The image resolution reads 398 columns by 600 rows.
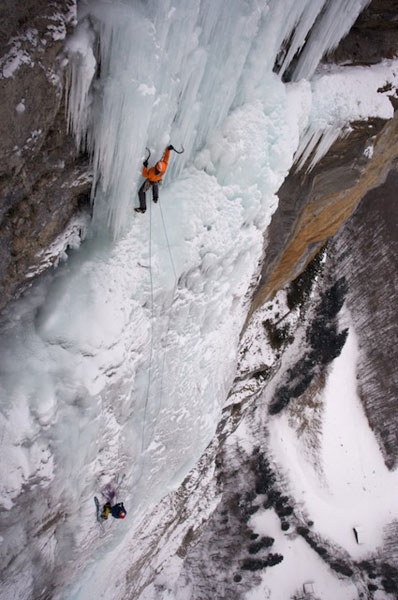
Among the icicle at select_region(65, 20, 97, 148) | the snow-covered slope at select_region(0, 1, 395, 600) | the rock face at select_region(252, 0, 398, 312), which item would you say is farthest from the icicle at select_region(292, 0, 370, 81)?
the icicle at select_region(65, 20, 97, 148)

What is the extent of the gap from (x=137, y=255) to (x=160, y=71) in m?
1.52

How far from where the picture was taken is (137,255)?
12.7ft

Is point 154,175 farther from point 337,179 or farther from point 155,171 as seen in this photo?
point 337,179

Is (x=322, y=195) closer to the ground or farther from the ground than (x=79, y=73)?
farther from the ground

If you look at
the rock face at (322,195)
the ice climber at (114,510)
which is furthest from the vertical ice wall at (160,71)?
the ice climber at (114,510)

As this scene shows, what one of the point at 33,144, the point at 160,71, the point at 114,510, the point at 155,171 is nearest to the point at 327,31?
the point at 160,71

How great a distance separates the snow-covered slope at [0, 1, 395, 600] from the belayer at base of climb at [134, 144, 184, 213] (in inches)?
3.5

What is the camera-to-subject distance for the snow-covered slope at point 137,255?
116 inches

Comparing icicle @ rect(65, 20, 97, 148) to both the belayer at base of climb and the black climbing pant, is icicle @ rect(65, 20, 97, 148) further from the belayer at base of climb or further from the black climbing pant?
the black climbing pant

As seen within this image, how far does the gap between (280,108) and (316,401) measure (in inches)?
321

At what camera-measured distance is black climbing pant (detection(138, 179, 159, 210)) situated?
349cm

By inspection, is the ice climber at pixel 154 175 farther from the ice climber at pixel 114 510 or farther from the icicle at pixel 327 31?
the ice climber at pixel 114 510

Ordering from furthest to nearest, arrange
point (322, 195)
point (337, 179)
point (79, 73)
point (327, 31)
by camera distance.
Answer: point (322, 195) < point (337, 179) < point (327, 31) < point (79, 73)

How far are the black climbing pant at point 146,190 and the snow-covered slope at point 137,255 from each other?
9 cm
